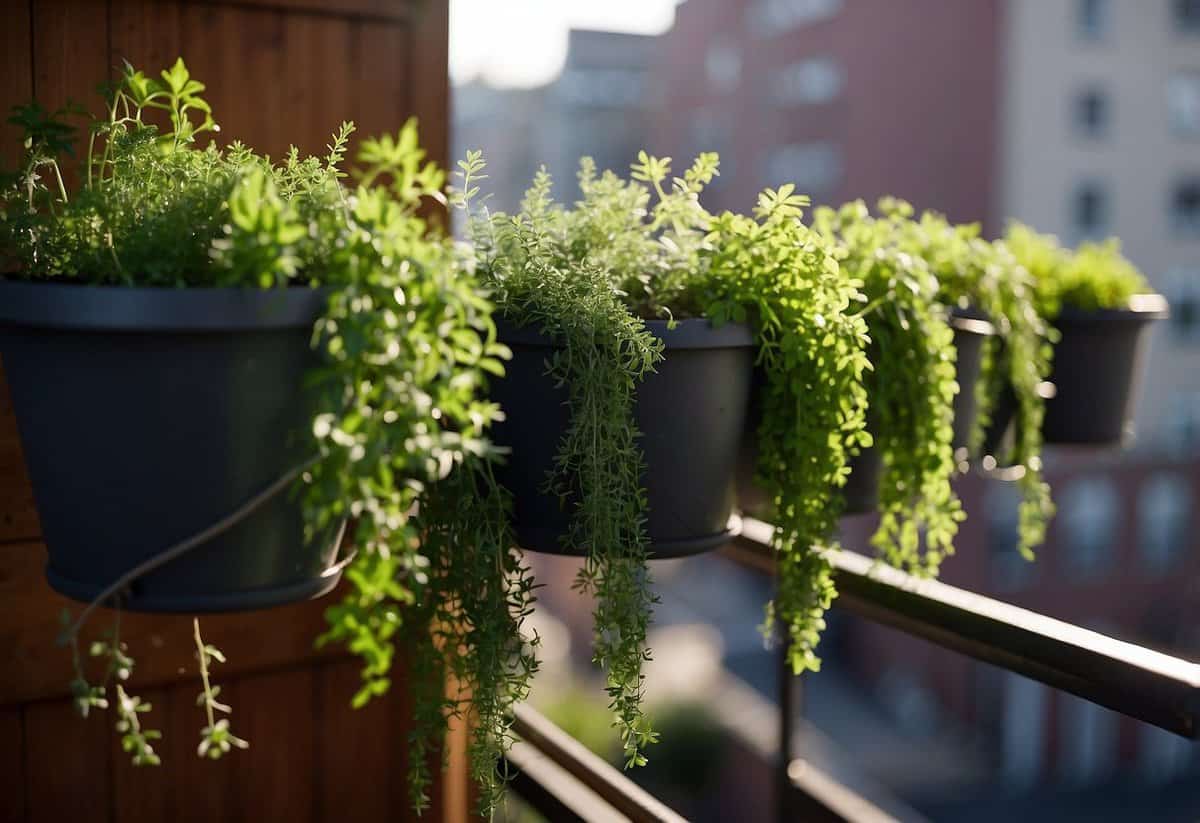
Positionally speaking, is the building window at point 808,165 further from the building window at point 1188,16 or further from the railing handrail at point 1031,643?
the railing handrail at point 1031,643

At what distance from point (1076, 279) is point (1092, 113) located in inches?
963

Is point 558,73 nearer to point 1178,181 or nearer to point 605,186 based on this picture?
point 1178,181

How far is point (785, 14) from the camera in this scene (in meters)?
28.1

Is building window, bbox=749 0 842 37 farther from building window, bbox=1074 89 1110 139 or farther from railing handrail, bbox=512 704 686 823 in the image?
railing handrail, bbox=512 704 686 823

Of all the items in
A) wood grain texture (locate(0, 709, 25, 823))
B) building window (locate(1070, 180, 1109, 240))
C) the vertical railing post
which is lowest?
the vertical railing post

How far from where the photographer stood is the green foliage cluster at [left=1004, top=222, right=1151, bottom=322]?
1773mm

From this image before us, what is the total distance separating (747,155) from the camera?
29.2m

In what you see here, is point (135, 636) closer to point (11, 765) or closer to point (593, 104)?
point (11, 765)

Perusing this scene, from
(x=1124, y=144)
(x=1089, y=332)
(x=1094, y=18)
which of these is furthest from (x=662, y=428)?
(x=1124, y=144)

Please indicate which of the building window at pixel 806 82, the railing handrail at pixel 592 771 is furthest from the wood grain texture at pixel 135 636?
the building window at pixel 806 82

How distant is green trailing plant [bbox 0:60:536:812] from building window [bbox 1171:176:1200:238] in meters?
26.9

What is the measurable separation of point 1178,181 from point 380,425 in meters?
27.5

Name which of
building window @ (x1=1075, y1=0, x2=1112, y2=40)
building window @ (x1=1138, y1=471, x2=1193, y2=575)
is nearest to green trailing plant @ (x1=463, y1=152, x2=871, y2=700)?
building window @ (x1=1075, y1=0, x2=1112, y2=40)

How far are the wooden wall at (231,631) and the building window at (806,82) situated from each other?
26270mm
